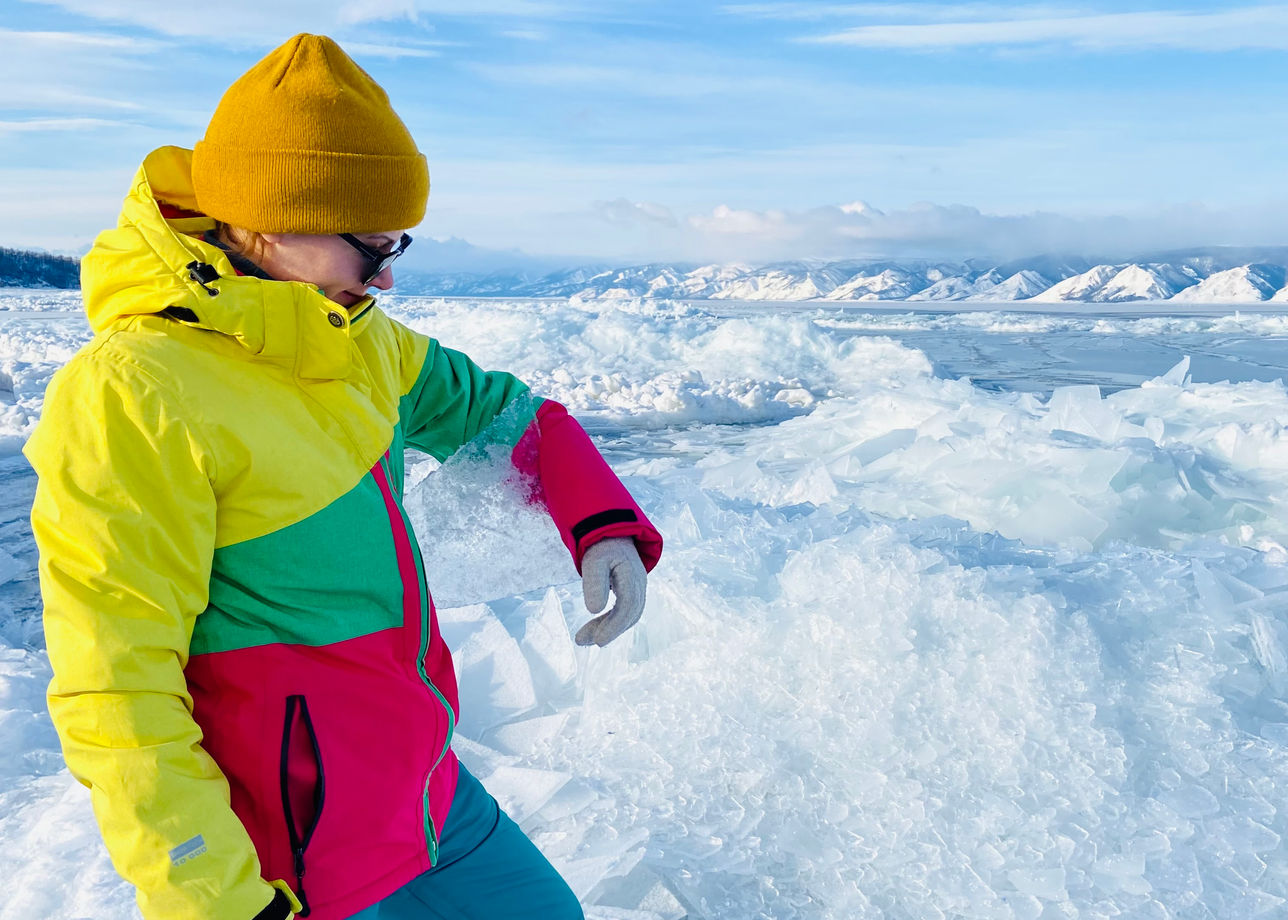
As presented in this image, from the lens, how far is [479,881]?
1.21 metres

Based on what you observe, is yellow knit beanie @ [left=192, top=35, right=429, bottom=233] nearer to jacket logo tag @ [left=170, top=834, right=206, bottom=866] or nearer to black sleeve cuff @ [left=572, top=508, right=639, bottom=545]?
black sleeve cuff @ [left=572, top=508, right=639, bottom=545]

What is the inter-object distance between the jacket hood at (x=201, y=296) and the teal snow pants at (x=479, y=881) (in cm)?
61

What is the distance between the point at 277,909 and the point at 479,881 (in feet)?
1.11

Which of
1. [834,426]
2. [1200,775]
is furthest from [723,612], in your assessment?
[834,426]

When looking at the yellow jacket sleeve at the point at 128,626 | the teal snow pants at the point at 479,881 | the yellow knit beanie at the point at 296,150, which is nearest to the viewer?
the yellow jacket sleeve at the point at 128,626

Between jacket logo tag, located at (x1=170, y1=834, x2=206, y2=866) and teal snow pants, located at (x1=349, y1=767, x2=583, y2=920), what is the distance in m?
0.37

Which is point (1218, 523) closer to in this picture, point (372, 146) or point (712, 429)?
point (372, 146)

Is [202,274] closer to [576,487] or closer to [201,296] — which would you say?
[201,296]

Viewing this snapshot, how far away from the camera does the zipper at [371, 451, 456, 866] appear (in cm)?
110

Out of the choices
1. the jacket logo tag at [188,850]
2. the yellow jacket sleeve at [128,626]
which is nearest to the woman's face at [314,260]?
the yellow jacket sleeve at [128,626]

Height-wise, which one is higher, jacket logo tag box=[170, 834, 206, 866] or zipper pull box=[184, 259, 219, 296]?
zipper pull box=[184, 259, 219, 296]

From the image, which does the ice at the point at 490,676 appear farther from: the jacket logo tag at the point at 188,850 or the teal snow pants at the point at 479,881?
the jacket logo tag at the point at 188,850

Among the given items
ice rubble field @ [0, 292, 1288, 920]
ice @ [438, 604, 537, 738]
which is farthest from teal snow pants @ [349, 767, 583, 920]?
ice @ [438, 604, 537, 738]

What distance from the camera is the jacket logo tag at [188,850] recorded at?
847 millimetres
